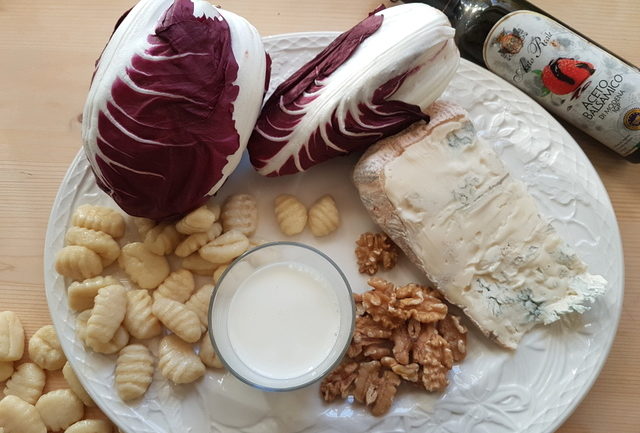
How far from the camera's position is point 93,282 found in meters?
1.06

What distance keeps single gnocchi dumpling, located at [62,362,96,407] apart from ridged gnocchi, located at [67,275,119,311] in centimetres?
14

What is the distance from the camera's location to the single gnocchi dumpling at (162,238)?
1.07 meters

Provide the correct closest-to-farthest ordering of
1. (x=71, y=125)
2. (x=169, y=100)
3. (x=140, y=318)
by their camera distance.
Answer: (x=169, y=100)
(x=140, y=318)
(x=71, y=125)

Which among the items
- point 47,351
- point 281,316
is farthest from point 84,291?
point 281,316

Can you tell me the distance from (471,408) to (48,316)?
912mm

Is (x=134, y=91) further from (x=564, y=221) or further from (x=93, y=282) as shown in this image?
(x=564, y=221)

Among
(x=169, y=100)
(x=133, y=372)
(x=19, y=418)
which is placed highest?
(x=169, y=100)

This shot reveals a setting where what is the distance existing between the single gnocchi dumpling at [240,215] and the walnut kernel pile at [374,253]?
23 cm

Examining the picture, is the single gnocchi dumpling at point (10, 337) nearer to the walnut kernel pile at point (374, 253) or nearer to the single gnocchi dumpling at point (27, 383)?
the single gnocchi dumpling at point (27, 383)

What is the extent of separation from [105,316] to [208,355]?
0.21 meters

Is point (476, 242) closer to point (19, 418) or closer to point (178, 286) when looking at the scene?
point (178, 286)

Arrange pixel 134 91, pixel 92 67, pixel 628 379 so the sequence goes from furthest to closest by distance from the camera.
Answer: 1. pixel 92 67
2. pixel 628 379
3. pixel 134 91

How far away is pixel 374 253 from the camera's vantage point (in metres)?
1.09

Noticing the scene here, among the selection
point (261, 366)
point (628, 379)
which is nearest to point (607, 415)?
point (628, 379)
